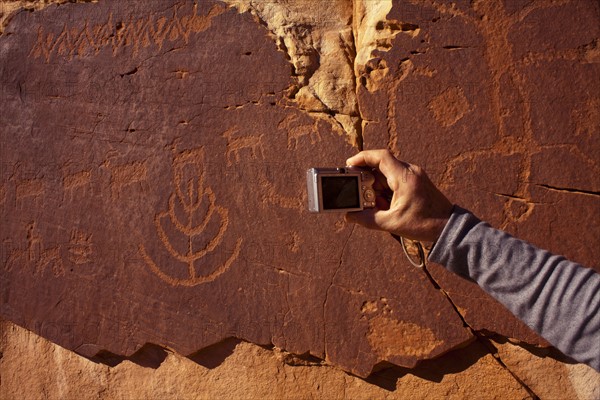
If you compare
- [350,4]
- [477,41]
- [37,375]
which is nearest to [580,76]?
[477,41]

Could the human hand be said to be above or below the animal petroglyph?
below

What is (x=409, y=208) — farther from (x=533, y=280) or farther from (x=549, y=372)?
(x=549, y=372)

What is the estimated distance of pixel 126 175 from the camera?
237cm

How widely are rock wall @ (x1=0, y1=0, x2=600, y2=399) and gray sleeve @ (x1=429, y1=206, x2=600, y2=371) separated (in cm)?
83

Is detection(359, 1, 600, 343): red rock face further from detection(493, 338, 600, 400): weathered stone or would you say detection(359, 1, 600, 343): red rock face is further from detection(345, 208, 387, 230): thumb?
detection(345, 208, 387, 230): thumb

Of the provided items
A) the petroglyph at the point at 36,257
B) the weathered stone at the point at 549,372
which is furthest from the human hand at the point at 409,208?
the petroglyph at the point at 36,257

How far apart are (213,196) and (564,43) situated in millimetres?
1249

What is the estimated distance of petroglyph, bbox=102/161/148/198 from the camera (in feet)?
7.68

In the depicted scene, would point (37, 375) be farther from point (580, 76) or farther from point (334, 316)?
point (580, 76)

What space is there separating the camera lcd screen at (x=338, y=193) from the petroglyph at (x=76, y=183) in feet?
4.81

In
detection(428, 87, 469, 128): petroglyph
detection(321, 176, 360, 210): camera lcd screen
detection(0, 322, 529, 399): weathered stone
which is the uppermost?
detection(428, 87, 469, 128): petroglyph

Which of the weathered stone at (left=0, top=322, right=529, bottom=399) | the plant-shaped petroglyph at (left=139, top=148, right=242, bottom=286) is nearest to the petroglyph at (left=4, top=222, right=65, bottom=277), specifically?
the weathered stone at (left=0, top=322, right=529, bottom=399)

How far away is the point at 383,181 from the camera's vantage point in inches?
51.6

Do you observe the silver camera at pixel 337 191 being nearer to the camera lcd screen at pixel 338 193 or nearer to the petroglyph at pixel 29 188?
the camera lcd screen at pixel 338 193
